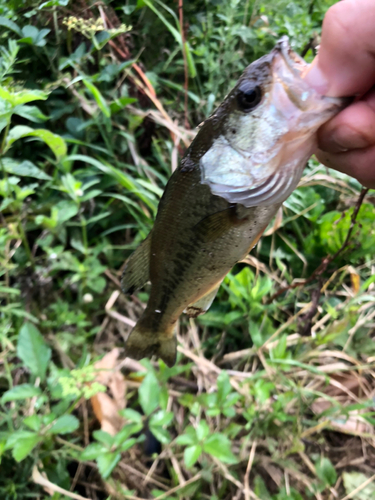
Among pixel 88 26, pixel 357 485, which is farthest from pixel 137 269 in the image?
pixel 88 26

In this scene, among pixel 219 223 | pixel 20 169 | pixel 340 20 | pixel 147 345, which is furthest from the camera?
pixel 20 169

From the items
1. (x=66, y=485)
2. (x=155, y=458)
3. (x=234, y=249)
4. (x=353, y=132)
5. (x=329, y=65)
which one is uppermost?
(x=329, y=65)

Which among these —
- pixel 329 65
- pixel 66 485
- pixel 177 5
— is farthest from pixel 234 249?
pixel 177 5

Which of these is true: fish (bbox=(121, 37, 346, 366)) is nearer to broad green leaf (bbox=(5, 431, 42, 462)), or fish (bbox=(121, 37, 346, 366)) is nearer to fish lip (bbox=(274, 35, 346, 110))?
fish lip (bbox=(274, 35, 346, 110))

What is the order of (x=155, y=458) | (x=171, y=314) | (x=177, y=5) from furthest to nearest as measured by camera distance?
(x=177, y=5), (x=155, y=458), (x=171, y=314)

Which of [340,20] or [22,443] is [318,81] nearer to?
[340,20]

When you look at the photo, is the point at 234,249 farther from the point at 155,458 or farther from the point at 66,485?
the point at 66,485

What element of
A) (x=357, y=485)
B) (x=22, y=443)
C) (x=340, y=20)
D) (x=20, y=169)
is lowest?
(x=357, y=485)
